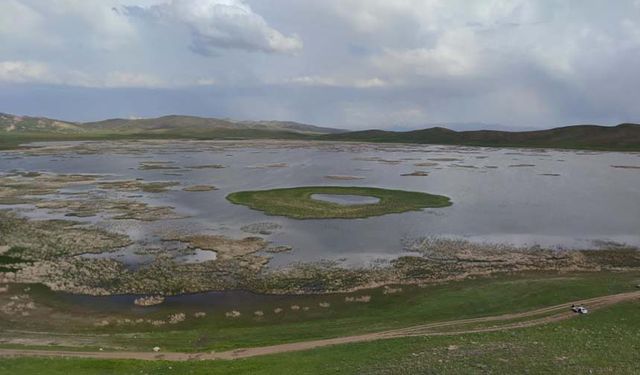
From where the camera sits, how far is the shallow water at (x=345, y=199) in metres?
75.6

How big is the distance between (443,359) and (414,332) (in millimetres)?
6705

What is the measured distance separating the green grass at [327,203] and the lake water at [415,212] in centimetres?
242

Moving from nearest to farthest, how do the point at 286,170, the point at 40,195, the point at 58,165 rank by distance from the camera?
the point at 40,195
the point at 286,170
the point at 58,165

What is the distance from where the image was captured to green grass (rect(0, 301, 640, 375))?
72.2 feet

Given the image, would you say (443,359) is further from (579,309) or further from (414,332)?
(579,309)

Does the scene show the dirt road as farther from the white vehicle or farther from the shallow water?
the shallow water

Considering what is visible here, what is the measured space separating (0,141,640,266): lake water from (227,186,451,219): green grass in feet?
7.95

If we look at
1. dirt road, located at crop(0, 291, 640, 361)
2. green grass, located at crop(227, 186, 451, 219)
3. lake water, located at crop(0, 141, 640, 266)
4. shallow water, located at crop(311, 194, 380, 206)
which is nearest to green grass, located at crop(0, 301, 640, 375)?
dirt road, located at crop(0, 291, 640, 361)

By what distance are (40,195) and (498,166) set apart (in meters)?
106

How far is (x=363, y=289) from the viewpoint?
39.8m

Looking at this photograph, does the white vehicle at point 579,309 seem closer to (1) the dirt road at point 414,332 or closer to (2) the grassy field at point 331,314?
(1) the dirt road at point 414,332

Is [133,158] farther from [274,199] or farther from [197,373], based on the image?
[197,373]

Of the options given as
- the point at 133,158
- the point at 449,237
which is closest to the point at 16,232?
the point at 449,237

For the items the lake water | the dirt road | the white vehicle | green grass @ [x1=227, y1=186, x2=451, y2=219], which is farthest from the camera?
green grass @ [x1=227, y1=186, x2=451, y2=219]
